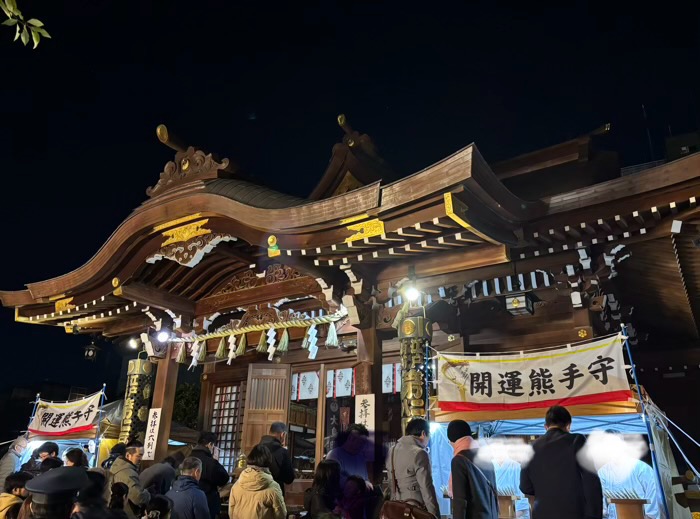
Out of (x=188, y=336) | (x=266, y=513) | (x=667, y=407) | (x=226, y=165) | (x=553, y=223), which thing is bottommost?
(x=266, y=513)

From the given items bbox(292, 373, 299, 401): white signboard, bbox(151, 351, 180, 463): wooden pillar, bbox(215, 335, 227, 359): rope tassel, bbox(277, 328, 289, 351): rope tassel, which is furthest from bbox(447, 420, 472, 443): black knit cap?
bbox(292, 373, 299, 401): white signboard

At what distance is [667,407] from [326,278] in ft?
27.8

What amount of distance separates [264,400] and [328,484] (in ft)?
19.9

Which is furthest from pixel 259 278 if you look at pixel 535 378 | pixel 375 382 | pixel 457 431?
pixel 457 431

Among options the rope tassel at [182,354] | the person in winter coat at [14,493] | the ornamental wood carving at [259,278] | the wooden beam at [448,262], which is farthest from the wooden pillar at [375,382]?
the rope tassel at [182,354]

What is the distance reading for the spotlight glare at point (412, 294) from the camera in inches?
321

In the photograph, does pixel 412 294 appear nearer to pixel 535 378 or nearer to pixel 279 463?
pixel 535 378

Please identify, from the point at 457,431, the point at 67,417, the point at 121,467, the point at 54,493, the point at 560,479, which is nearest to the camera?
the point at 54,493

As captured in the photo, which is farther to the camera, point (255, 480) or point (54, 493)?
point (255, 480)

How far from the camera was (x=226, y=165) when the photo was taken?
9406 mm

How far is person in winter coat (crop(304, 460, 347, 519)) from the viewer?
183 inches

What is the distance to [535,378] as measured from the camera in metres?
6.76

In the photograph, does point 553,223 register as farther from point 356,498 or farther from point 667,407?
point 667,407

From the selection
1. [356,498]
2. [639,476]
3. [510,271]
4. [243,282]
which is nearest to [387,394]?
[243,282]
